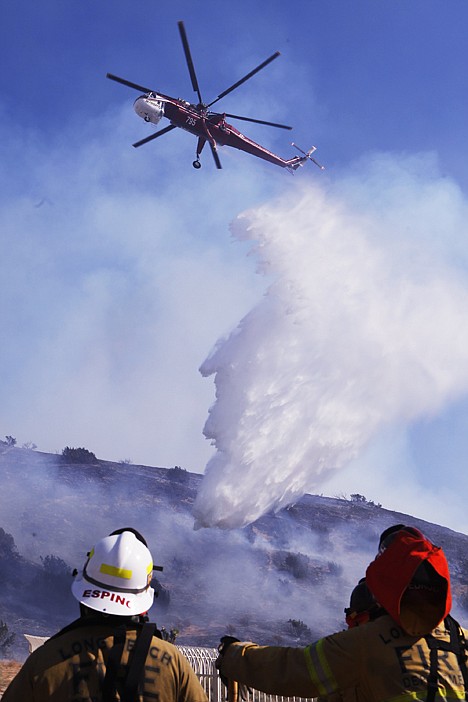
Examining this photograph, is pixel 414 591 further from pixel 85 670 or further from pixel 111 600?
pixel 85 670

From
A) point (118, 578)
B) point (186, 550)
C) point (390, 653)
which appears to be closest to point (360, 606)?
point (390, 653)

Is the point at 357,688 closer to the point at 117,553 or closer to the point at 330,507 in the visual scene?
the point at 117,553

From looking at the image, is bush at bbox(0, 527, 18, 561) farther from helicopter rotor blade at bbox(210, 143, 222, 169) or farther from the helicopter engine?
the helicopter engine

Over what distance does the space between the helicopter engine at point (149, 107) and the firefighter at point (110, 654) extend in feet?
110

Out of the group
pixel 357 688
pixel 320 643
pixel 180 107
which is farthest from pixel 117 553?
pixel 180 107

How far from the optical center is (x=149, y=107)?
3469 cm

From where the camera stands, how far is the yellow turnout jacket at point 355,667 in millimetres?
3469

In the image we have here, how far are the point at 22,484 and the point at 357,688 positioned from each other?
62.6 meters

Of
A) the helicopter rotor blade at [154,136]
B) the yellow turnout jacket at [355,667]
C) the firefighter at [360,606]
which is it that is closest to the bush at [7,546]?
the helicopter rotor blade at [154,136]

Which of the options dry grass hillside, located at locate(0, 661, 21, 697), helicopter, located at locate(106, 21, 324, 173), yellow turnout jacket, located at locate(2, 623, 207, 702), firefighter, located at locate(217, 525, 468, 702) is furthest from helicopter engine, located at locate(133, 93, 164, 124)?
yellow turnout jacket, located at locate(2, 623, 207, 702)

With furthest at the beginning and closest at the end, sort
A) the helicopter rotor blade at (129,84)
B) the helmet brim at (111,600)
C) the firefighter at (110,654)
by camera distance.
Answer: the helicopter rotor blade at (129,84)
the helmet brim at (111,600)
the firefighter at (110,654)

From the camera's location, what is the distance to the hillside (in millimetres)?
47188

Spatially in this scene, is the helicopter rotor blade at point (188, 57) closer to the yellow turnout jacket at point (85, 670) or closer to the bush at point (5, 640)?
the bush at point (5, 640)

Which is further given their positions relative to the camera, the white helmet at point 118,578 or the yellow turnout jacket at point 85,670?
the white helmet at point 118,578
